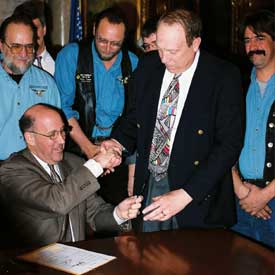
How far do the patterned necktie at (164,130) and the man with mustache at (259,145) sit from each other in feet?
1.70

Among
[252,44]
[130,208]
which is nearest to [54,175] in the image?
[130,208]

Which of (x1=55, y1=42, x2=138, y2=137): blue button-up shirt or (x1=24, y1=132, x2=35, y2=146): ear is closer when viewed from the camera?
(x1=24, y1=132, x2=35, y2=146): ear

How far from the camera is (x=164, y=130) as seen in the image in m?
3.07

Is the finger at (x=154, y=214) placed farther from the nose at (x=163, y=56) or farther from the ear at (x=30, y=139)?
the ear at (x=30, y=139)

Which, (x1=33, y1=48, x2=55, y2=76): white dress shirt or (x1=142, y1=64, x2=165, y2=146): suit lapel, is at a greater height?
(x1=33, y1=48, x2=55, y2=76): white dress shirt

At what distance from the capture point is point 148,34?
14.5ft

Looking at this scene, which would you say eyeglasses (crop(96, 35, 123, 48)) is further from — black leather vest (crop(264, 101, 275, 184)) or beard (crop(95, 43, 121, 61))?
black leather vest (crop(264, 101, 275, 184))

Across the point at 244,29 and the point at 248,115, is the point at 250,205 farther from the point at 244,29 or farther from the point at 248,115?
the point at 244,29

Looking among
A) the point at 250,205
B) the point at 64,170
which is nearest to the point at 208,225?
the point at 250,205

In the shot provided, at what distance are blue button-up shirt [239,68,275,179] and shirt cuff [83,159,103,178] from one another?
79 cm

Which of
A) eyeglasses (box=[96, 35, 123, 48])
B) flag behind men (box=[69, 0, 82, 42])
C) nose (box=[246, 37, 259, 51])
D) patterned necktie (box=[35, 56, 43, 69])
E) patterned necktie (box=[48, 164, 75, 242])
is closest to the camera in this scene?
patterned necktie (box=[48, 164, 75, 242])

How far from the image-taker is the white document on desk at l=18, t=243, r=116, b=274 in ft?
7.72

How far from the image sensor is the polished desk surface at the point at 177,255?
90.7 inches

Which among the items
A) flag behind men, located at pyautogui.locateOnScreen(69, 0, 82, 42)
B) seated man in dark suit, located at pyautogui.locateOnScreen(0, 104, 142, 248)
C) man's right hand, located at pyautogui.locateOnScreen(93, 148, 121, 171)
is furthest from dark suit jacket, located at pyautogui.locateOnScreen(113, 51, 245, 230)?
flag behind men, located at pyautogui.locateOnScreen(69, 0, 82, 42)
